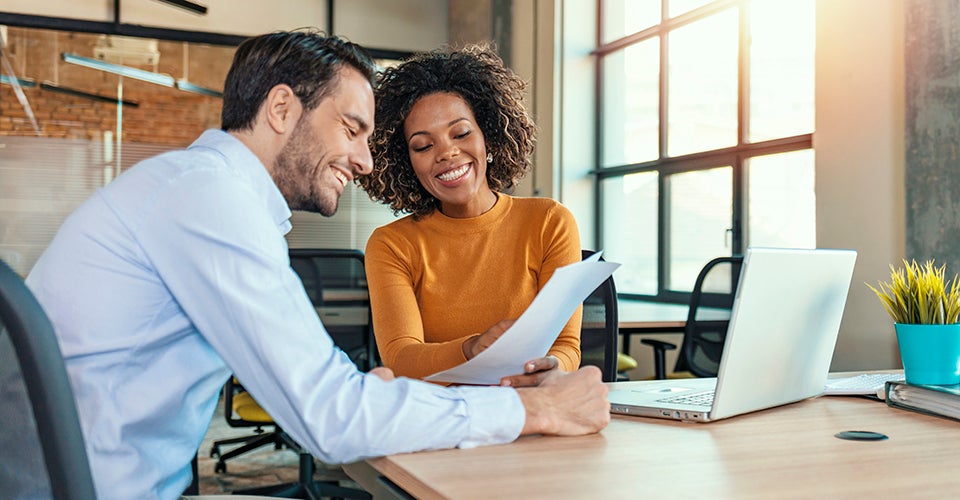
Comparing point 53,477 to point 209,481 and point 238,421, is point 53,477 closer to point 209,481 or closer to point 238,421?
point 238,421

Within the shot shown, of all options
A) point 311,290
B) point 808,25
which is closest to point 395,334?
point 311,290

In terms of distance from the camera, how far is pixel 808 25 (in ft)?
13.4

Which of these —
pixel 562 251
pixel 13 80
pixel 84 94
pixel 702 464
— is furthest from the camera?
pixel 84 94

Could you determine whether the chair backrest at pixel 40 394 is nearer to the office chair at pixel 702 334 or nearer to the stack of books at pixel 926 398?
the stack of books at pixel 926 398

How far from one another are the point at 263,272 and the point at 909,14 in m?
2.91

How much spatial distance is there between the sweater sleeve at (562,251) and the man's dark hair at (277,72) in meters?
0.75

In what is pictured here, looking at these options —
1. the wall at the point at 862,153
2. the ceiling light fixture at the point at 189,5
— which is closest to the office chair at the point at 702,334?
the wall at the point at 862,153

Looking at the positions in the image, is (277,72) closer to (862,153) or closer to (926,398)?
(926,398)

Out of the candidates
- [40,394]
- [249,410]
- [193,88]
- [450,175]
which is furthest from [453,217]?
[193,88]

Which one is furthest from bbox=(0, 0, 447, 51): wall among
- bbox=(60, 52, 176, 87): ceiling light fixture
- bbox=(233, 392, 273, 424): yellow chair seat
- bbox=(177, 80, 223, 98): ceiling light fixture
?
bbox=(233, 392, 273, 424): yellow chair seat

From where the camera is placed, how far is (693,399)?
1374mm

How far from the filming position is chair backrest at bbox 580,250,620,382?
2.06m

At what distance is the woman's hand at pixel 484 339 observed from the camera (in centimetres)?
150

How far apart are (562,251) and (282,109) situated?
0.84m
